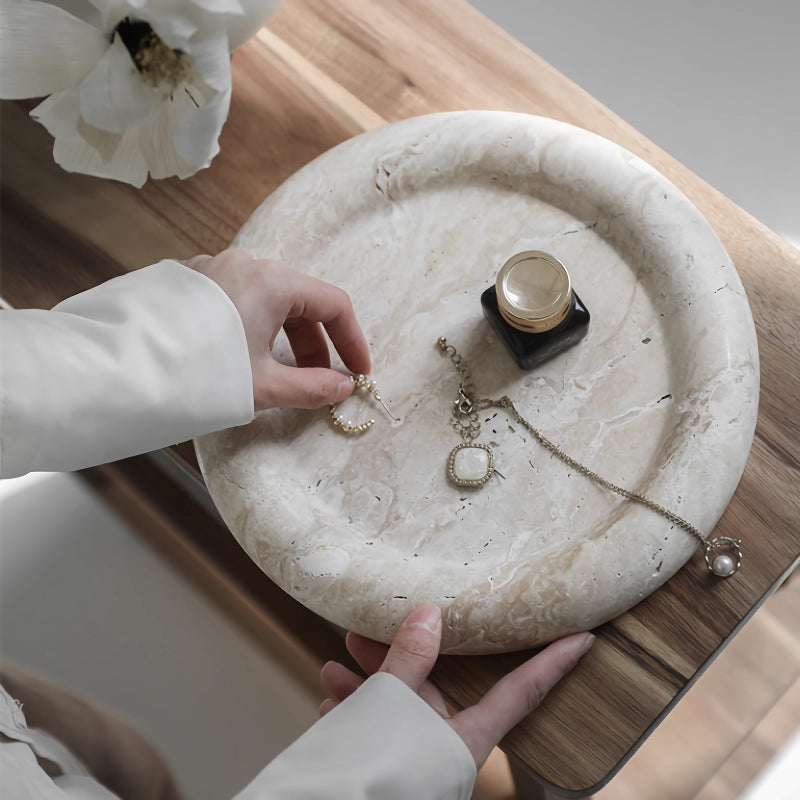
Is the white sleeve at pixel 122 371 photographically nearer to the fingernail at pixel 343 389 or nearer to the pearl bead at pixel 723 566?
the fingernail at pixel 343 389

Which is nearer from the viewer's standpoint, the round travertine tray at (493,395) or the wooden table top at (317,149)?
the round travertine tray at (493,395)

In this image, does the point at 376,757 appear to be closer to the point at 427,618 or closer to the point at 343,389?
the point at 427,618

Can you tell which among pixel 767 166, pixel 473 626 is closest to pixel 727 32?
pixel 767 166

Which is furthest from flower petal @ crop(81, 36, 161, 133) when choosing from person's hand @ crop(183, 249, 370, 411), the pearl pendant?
the pearl pendant

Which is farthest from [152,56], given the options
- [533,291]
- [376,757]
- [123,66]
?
[376,757]

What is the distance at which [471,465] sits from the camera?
55 cm

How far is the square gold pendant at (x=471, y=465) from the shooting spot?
0.55 meters

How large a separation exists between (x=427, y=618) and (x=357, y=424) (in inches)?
5.9

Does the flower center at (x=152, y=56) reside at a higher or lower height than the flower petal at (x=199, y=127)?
higher

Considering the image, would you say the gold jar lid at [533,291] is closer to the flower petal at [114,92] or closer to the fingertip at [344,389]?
the fingertip at [344,389]

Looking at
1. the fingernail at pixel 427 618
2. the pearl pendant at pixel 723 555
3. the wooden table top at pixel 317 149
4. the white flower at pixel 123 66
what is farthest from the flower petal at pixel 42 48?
the pearl pendant at pixel 723 555

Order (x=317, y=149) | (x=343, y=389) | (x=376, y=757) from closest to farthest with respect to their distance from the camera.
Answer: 1. (x=376, y=757)
2. (x=343, y=389)
3. (x=317, y=149)

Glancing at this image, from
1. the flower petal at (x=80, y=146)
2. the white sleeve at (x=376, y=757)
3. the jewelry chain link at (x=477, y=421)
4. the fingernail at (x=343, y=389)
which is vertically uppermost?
the flower petal at (x=80, y=146)

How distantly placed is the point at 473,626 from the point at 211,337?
0.79 feet
